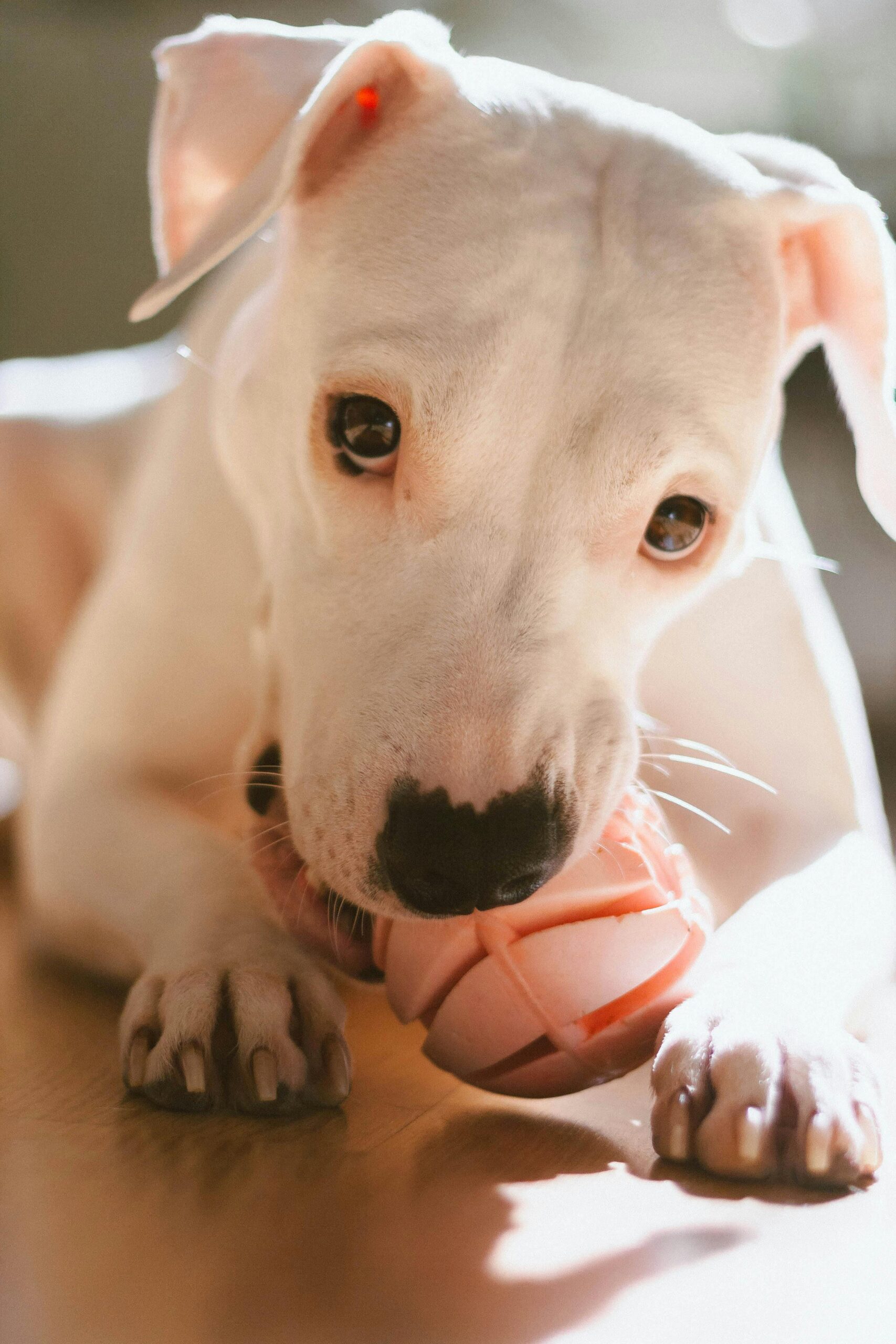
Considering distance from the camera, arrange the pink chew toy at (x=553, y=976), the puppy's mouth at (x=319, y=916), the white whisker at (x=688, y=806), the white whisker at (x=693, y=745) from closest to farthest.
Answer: the pink chew toy at (x=553, y=976), the puppy's mouth at (x=319, y=916), the white whisker at (x=688, y=806), the white whisker at (x=693, y=745)

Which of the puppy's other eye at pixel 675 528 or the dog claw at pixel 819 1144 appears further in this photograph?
the puppy's other eye at pixel 675 528

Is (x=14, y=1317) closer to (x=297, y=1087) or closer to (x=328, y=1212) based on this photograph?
(x=328, y=1212)

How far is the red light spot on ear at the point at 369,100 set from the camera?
1584 mm

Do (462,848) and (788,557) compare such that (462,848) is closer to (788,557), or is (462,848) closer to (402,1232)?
(402,1232)

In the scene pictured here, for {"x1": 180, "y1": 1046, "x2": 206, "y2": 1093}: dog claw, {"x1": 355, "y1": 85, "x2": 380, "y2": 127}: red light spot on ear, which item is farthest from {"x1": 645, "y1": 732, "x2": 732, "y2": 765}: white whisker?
{"x1": 355, "y1": 85, "x2": 380, "y2": 127}: red light spot on ear

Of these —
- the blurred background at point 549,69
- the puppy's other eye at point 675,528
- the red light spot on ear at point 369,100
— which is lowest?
the blurred background at point 549,69

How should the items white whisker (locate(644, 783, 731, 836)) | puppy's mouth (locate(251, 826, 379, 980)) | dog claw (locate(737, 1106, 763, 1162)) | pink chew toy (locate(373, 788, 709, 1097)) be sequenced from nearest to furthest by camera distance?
dog claw (locate(737, 1106, 763, 1162)), pink chew toy (locate(373, 788, 709, 1097)), puppy's mouth (locate(251, 826, 379, 980)), white whisker (locate(644, 783, 731, 836))

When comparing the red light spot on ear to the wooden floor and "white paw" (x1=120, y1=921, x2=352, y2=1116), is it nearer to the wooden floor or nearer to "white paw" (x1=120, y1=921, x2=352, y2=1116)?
"white paw" (x1=120, y1=921, x2=352, y2=1116)

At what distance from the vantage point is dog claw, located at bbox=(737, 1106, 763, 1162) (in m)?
1.16

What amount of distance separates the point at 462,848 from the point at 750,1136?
1.16 ft

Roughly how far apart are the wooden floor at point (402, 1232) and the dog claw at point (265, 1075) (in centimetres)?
3

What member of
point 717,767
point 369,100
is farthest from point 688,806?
point 369,100

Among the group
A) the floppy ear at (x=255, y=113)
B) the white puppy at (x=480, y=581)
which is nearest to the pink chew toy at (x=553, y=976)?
the white puppy at (x=480, y=581)

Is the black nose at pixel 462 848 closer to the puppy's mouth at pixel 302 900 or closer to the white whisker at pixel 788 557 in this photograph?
the puppy's mouth at pixel 302 900
